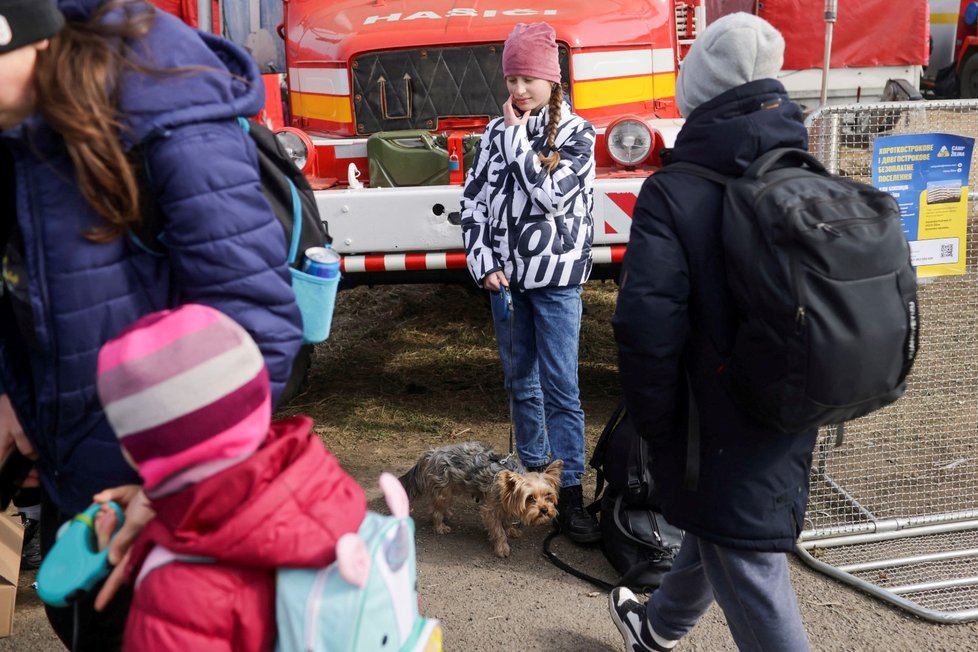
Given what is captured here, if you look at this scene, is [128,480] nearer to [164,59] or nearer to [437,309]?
[164,59]

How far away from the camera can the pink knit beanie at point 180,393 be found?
4.88 ft

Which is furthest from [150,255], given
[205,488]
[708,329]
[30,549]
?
[30,549]

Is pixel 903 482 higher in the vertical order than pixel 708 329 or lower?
lower

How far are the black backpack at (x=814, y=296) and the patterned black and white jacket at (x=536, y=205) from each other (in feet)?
4.74

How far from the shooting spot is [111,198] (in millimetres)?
1646

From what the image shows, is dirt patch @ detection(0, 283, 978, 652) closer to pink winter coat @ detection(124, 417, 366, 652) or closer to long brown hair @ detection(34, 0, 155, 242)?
pink winter coat @ detection(124, 417, 366, 652)

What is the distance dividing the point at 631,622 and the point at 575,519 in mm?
867

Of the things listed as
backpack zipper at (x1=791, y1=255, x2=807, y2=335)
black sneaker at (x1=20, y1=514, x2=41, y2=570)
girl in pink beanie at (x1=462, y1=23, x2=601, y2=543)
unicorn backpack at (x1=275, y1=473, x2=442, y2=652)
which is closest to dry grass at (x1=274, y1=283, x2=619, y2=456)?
girl in pink beanie at (x1=462, y1=23, x2=601, y2=543)

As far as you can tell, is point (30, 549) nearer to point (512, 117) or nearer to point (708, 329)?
point (512, 117)

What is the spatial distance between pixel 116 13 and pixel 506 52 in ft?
7.30

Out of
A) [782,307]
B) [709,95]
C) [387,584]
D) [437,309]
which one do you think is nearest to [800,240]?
[782,307]

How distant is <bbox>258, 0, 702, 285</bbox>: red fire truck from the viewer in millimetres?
4984

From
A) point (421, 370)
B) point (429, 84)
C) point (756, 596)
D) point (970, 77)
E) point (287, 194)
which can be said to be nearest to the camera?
point (287, 194)

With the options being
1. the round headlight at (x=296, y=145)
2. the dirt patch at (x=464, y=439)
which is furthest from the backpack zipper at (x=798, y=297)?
the round headlight at (x=296, y=145)
